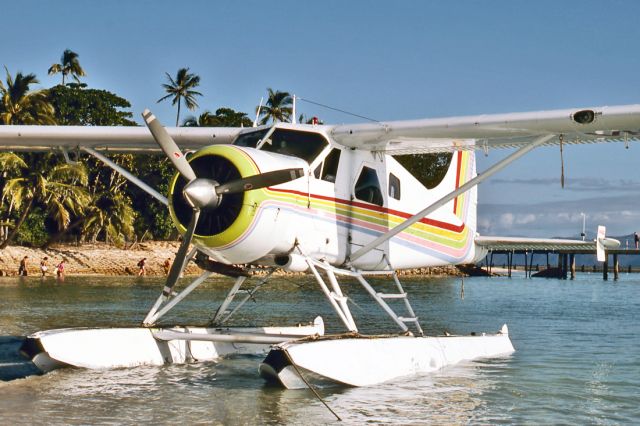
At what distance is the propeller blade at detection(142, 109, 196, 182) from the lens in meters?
8.10

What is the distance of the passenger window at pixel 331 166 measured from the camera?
981 cm

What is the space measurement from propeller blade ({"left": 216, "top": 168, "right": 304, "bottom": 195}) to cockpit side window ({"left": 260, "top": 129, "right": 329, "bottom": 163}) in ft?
3.32

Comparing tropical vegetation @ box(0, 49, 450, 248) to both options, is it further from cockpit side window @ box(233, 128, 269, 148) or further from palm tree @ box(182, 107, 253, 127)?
cockpit side window @ box(233, 128, 269, 148)

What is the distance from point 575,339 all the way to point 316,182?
30.3 ft

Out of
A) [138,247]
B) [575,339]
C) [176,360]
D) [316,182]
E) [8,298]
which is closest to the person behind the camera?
[316,182]

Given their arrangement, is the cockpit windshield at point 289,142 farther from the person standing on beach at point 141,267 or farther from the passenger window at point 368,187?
the person standing on beach at point 141,267

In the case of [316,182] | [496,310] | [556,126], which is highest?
[556,126]

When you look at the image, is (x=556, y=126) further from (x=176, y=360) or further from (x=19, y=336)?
(x=19, y=336)

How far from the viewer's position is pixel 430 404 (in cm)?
806

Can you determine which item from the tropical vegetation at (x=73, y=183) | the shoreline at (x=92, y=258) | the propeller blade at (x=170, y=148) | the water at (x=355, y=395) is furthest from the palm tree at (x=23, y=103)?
the propeller blade at (x=170, y=148)

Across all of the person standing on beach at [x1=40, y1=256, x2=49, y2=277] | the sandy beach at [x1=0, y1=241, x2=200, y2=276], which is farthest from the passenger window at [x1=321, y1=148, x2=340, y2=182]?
the sandy beach at [x1=0, y1=241, x2=200, y2=276]

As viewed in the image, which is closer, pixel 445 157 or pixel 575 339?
pixel 575 339

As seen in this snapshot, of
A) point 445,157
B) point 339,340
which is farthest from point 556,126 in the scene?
point 445,157

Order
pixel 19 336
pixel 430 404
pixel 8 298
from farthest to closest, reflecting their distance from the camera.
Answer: pixel 8 298, pixel 19 336, pixel 430 404
